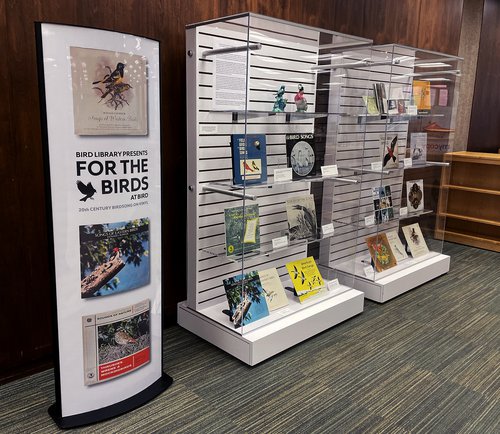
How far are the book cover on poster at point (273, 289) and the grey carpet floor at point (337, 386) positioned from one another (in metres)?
0.30

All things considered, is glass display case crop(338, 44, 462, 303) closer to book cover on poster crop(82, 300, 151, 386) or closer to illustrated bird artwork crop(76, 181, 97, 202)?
book cover on poster crop(82, 300, 151, 386)

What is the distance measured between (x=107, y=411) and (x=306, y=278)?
1.56m

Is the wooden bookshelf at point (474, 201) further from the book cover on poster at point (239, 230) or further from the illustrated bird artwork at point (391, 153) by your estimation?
the book cover on poster at point (239, 230)

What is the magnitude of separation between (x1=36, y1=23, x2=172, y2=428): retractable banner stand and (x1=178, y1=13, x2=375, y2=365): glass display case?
0.64 metres

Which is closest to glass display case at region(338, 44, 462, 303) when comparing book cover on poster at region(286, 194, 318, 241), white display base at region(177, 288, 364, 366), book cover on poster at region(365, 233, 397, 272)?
book cover on poster at region(365, 233, 397, 272)

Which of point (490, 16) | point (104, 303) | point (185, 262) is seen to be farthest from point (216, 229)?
point (490, 16)

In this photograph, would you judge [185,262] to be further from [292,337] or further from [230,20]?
[230,20]

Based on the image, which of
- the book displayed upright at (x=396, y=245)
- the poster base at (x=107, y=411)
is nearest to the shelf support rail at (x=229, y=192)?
the poster base at (x=107, y=411)

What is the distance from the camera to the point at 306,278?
322cm

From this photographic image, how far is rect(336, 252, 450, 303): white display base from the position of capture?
11.9 feet

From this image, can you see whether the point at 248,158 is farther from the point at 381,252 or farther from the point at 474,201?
the point at 474,201

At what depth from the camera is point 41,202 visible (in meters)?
2.45

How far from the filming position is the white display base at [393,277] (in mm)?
3619

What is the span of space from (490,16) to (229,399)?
5.79 meters
